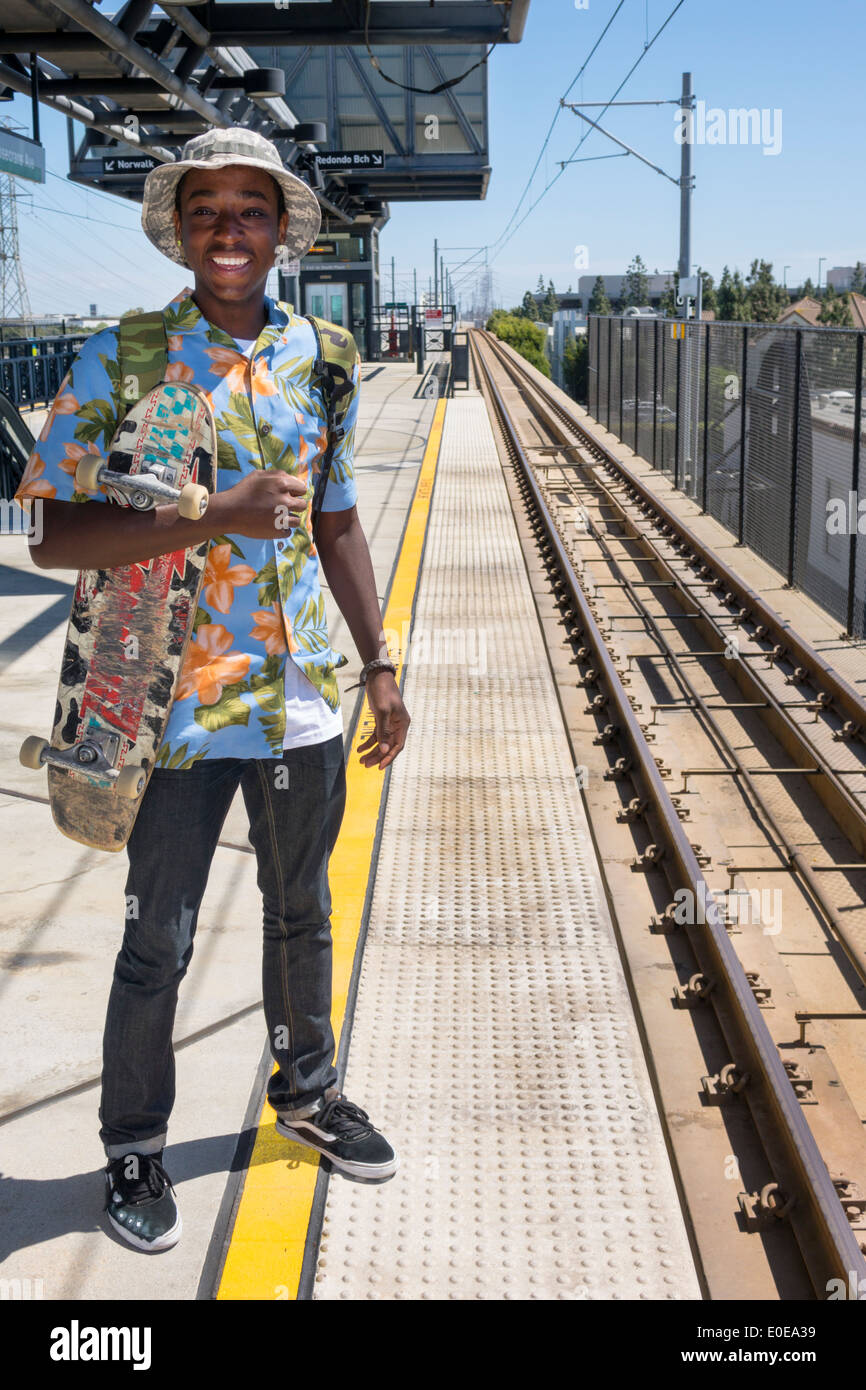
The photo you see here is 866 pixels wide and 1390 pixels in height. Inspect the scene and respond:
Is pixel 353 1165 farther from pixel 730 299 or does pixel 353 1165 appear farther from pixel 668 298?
pixel 730 299

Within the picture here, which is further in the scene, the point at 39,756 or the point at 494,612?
the point at 494,612

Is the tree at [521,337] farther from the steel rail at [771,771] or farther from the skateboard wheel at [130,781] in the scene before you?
the skateboard wheel at [130,781]

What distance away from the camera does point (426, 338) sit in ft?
116

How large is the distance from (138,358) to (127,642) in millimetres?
521

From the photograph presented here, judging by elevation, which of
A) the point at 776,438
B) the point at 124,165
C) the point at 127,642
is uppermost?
the point at 124,165

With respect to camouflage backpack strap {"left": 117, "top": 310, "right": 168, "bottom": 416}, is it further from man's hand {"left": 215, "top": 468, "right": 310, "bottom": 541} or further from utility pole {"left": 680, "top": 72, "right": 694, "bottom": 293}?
utility pole {"left": 680, "top": 72, "right": 694, "bottom": 293}

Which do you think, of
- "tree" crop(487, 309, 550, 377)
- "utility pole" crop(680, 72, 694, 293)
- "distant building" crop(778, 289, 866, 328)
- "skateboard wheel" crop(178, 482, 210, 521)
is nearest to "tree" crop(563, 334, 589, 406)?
"tree" crop(487, 309, 550, 377)

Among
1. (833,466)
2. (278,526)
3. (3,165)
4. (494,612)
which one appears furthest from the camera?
(833,466)

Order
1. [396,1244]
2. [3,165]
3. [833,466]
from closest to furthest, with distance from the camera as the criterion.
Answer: [396,1244]
[3,165]
[833,466]

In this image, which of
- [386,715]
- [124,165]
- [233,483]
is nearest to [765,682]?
[386,715]

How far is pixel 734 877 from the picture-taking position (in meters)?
5.57

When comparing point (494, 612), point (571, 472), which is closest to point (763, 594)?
point (494, 612)
